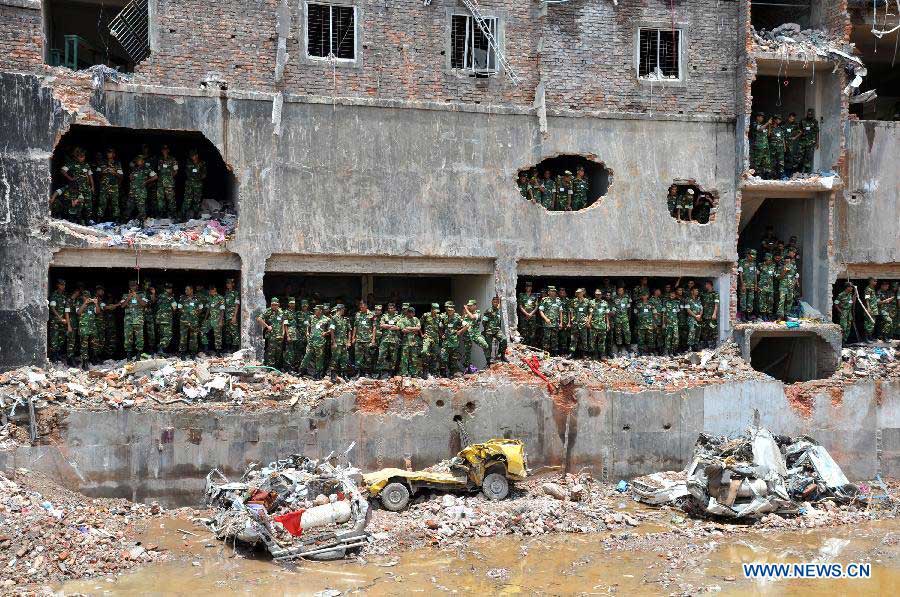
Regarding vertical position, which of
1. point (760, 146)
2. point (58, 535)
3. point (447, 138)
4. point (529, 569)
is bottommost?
point (529, 569)

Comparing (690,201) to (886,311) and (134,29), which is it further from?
(134,29)

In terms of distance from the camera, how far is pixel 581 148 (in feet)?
62.9

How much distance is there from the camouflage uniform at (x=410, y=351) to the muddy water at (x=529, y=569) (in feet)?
14.0

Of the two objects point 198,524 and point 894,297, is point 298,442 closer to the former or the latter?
point 198,524

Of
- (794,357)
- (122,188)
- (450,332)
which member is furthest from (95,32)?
(794,357)

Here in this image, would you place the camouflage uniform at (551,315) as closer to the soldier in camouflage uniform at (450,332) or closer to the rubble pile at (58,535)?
the soldier in camouflage uniform at (450,332)

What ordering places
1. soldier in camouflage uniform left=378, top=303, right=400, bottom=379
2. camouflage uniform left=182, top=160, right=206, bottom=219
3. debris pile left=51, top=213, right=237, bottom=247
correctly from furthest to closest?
camouflage uniform left=182, top=160, right=206, bottom=219
soldier in camouflage uniform left=378, top=303, right=400, bottom=379
debris pile left=51, top=213, right=237, bottom=247

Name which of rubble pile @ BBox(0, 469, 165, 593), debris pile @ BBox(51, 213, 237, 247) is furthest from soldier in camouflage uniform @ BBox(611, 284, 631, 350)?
rubble pile @ BBox(0, 469, 165, 593)

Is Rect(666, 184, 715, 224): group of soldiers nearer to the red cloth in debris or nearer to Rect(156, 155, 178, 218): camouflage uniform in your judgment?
Rect(156, 155, 178, 218): camouflage uniform

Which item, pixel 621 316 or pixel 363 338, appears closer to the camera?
pixel 363 338

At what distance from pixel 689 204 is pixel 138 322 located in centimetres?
1134

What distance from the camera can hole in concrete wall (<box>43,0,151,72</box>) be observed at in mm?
17703

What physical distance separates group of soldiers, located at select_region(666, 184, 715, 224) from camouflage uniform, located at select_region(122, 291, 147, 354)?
10741mm

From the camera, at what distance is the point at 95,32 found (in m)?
20.2
